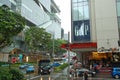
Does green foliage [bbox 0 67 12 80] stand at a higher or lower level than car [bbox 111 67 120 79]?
higher

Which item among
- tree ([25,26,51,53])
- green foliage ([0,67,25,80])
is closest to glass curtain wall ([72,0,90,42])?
tree ([25,26,51,53])

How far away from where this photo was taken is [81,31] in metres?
43.5

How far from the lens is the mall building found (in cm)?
3878

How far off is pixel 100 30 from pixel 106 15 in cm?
285

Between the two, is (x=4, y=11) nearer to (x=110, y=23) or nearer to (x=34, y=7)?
(x=110, y=23)

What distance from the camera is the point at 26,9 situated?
79000 millimetres

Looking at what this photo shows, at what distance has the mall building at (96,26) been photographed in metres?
38.8

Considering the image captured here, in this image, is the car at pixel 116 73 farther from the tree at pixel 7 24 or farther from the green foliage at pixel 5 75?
the green foliage at pixel 5 75

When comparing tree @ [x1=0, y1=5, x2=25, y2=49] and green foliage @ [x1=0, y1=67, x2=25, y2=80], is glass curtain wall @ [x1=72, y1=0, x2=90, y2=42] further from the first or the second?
green foliage @ [x1=0, y1=67, x2=25, y2=80]

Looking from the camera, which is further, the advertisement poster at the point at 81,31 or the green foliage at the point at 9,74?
the advertisement poster at the point at 81,31

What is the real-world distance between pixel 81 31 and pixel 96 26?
418cm

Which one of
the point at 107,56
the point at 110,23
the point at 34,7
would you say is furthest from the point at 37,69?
the point at 34,7

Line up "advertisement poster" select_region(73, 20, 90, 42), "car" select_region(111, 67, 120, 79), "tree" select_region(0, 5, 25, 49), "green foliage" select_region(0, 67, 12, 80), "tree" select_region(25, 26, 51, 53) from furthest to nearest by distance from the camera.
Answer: "tree" select_region(25, 26, 51, 53) < "advertisement poster" select_region(73, 20, 90, 42) < "car" select_region(111, 67, 120, 79) < "tree" select_region(0, 5, 25, 49) < "green foliage" select_region(0, 67, 12, 80)

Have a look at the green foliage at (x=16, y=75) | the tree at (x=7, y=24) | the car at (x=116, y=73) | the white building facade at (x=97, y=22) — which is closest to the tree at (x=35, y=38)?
the white building facade at (x=97, y=22)
